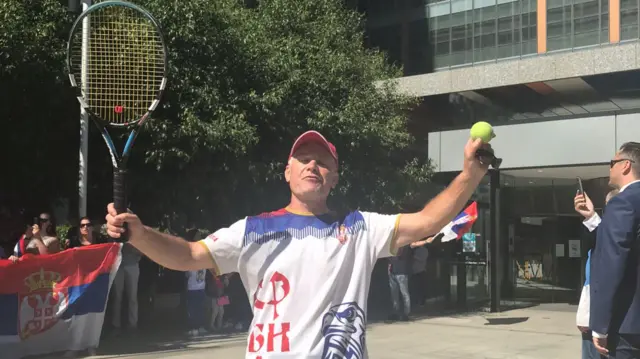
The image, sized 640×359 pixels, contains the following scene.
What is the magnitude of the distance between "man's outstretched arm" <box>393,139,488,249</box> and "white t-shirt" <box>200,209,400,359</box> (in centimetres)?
7

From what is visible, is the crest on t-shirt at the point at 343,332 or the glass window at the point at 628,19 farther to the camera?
the glass window at the point at 628,19

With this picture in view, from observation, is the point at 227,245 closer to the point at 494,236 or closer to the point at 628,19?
the point at 494,236

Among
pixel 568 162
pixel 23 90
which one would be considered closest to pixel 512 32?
pixel 568 162

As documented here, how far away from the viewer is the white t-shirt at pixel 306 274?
288 centimetres

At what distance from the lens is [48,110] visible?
12.1m

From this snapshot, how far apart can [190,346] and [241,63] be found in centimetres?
522

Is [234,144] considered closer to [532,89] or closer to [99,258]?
[99,258]

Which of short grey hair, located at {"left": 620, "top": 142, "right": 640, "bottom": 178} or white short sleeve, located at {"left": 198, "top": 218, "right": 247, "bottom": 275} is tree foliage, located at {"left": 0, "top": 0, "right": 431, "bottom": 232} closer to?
short grey hair, located at {"left": 620, "top": 142, "right": 640, "bottom": 178}

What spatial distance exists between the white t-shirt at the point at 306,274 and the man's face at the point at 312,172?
107mm

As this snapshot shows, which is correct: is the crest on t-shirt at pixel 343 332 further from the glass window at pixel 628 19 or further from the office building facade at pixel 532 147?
the glass window at pixel 628 19

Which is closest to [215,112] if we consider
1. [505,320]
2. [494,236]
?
[505,320]

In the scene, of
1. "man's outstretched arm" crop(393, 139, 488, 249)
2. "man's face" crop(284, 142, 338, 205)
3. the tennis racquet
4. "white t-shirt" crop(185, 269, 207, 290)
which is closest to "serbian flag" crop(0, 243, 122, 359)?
"white t-shirt" crop(185, 269, 207, 290)

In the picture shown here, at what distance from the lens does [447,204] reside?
2889mm

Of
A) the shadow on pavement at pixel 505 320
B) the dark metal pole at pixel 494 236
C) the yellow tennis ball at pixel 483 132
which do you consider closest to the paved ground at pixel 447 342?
the shadow on pavement at pixel 505 320
